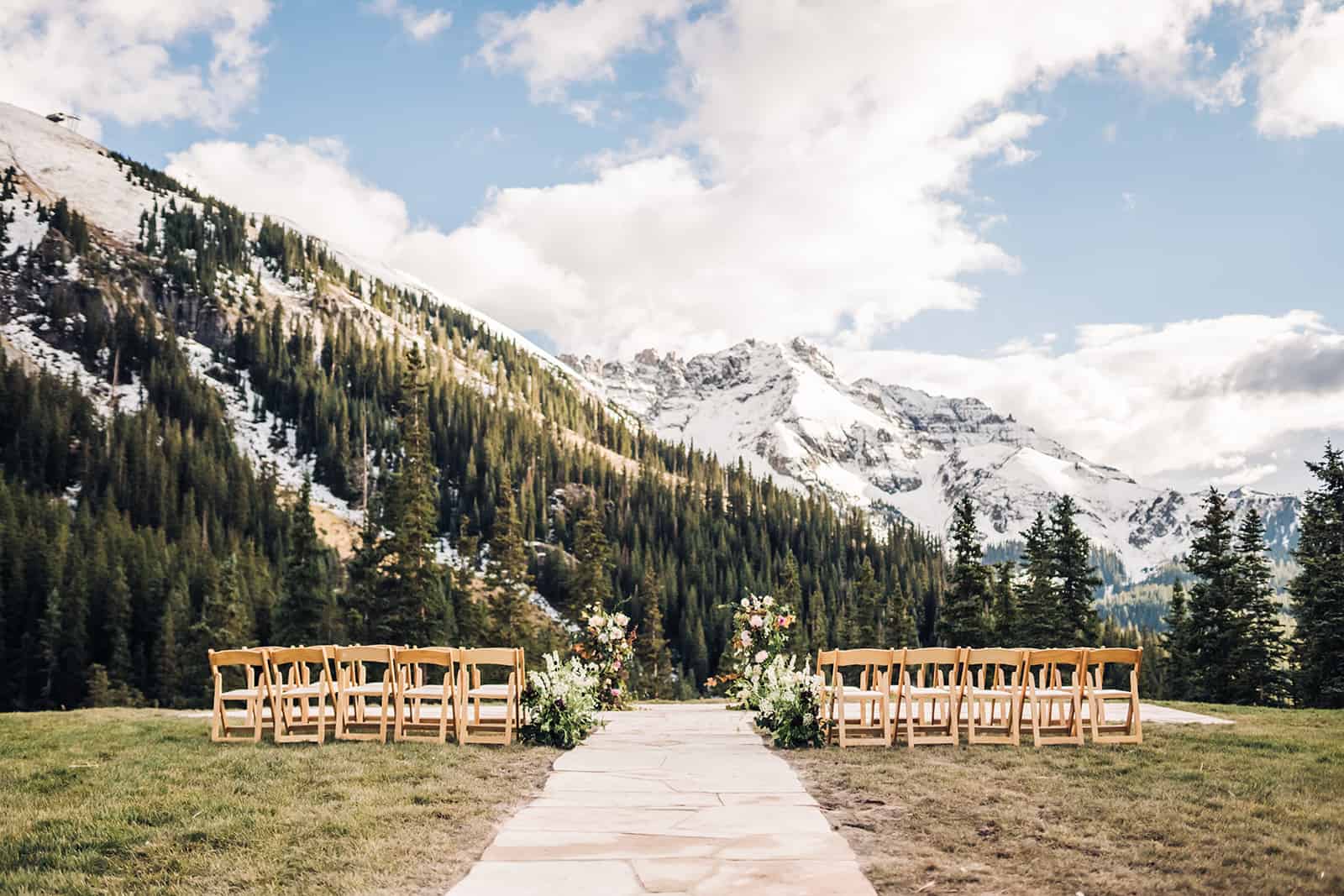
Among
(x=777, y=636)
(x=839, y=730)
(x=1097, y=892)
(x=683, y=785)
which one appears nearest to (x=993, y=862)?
(x=1097, y=892)

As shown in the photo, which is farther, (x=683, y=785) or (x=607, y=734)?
(x=607, y=734)

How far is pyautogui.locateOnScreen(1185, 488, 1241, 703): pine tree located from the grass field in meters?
29.2

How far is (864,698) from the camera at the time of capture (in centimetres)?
1147

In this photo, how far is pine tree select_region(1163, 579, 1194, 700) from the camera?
3916 centimetres

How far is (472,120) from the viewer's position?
18.8 meters

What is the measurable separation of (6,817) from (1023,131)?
19.2 meters

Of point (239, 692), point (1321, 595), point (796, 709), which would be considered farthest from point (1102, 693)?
point (1321, 595)

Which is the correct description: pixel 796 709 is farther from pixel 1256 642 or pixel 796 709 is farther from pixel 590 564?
pixel 590 564

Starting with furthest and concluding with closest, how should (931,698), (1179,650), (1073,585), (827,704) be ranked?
(1073,585) < (1179,650) < (827,704) < (931,698)

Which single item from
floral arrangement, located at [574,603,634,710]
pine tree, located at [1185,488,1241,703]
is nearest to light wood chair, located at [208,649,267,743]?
floral arrangement, located at [574,603,634,710]

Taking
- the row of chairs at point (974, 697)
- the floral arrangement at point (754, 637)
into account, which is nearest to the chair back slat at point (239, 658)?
the row of chairs at point (974, 697)

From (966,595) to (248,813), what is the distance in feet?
138

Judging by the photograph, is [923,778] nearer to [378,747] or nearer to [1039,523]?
[378,747]

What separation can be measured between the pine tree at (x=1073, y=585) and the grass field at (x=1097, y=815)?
1439 inches
